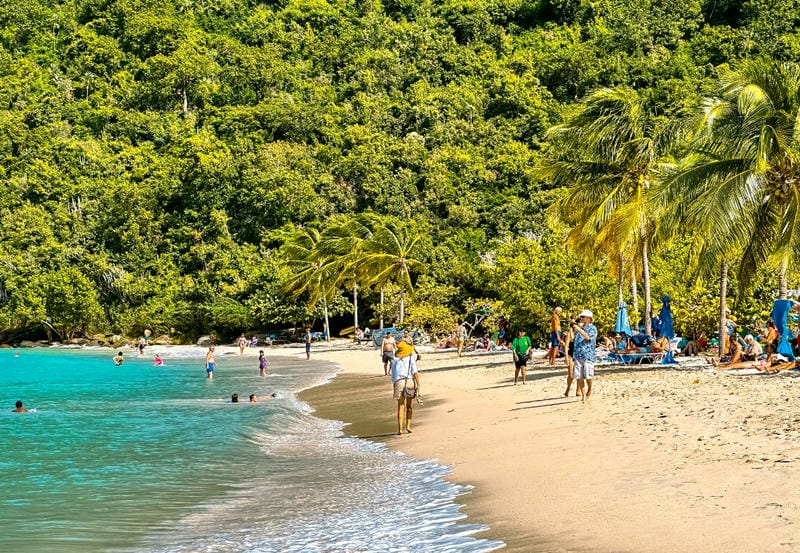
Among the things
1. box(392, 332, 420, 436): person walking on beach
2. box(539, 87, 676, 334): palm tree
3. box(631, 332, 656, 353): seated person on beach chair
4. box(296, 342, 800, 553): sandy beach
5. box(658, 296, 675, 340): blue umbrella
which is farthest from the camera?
box(539, 87, 676, 334): palm tree

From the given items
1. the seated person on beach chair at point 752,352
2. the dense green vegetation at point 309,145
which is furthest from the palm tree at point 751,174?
the dense green vegetation at point 309,145

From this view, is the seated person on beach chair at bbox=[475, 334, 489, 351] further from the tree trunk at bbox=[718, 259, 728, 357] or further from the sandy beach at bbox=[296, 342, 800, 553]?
the sandy beach at bbox=[296, 342, 800, 553]

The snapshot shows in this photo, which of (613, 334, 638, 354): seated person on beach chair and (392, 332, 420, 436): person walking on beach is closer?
(392, 332, 420, 436): person walking on beach

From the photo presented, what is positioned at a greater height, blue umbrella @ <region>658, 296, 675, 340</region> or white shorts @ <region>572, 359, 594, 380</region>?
blue umbrella @ <region>658, 296, 675, 340</region>

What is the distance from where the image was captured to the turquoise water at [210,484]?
25.5 ft

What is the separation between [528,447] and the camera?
10.6 metres

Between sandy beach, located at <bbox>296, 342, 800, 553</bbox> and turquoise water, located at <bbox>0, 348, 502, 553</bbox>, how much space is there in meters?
0.58

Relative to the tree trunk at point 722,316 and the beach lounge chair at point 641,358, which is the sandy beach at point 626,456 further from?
the beach lounge chair at point 641,358

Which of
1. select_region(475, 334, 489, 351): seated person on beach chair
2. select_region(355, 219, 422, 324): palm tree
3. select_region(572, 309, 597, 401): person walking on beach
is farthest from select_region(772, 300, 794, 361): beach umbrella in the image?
select_region(355, 219, 422, 324): palm tree

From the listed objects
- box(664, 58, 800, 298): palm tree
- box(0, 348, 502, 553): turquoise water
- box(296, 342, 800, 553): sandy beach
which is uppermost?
box(664, 58, 800, 298): palm tree

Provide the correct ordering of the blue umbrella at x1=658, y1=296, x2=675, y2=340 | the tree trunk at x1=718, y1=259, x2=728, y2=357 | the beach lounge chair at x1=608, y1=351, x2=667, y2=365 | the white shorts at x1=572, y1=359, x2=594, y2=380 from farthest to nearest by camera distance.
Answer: the blue umbrella at x1=658, y1=296, x2=675, y2=340 → the beach lounge chair at x1=608, y1=351, x2=667, y2=365 → the tree trunk at x1=718, y1=259, x2=728, y2=357 → the white shorts at x1=572, y1=359, x2=594, y2=380

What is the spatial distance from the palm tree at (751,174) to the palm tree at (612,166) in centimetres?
467

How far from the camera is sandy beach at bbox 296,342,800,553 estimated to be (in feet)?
20.6

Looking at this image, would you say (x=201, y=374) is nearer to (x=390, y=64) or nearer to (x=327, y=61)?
(x=390, y=64)
